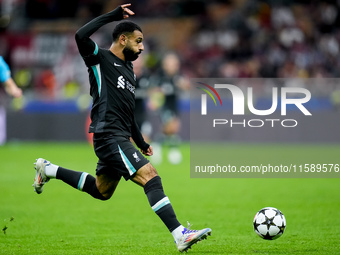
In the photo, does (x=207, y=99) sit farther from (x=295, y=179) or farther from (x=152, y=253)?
(x=152, y=253)

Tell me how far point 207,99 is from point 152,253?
47.8 feet

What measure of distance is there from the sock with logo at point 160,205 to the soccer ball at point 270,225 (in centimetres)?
96

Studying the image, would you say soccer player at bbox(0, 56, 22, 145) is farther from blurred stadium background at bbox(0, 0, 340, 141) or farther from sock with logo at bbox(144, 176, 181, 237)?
blurred stadium background at bbox(0, 0, 340, 141)

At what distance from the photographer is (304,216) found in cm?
834

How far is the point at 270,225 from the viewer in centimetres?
637

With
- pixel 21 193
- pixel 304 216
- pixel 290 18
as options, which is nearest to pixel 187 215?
pixel 304 216

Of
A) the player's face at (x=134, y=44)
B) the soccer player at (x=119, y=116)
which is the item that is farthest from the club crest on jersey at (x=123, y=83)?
the player's face at (x=134, y=44)

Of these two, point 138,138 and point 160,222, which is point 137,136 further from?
point 160,222

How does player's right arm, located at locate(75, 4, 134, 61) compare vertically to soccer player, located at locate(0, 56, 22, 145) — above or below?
above

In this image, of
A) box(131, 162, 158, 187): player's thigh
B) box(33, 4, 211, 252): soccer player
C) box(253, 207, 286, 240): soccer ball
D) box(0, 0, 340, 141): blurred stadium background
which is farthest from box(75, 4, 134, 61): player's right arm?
box(0, 0, 340, 141): blurred stadium background

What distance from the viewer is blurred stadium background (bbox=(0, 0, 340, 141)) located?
21.2m

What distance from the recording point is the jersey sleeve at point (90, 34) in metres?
5.91

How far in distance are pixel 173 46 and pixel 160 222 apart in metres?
17.6

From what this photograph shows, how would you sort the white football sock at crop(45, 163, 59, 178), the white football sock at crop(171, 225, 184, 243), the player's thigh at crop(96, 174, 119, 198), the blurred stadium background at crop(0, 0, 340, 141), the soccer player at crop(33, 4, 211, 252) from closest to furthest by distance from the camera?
1. the white football sock at crop(171, 225, 184, 243)
2. the soccer player at crop(33, 4, 211, 252)
3. the player's thigh at crop(96, 174, 119, 198)
4. the white football sock at crop(45, 163, 59, 178)
5. the blurred stadium background at crop(0, 0, 340, 141)
